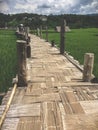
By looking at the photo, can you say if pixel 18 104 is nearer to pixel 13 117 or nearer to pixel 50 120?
pixel 13 117

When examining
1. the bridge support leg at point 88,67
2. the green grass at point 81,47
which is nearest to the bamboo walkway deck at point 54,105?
the bridge support leg at point 88,67

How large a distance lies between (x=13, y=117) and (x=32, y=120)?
1.18 feet

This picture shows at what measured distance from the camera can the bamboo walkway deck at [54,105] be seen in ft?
15.1

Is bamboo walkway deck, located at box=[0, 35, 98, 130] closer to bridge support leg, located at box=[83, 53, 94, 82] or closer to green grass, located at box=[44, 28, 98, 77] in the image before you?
bridge support leg, located at box=[83, 53, 94, 82]

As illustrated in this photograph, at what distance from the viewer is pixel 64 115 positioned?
16.3 feet

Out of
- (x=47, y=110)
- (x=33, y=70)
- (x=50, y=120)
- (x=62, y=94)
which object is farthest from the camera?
(x=33, y=70)

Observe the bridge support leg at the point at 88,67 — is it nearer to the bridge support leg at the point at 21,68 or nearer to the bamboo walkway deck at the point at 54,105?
the bamboo walkway deck at the point at 54,105

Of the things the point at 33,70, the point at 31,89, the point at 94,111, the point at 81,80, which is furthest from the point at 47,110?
the point at 33,70

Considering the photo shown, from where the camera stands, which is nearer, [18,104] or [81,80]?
[18,104]

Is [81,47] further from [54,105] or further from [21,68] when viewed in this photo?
[54,105]

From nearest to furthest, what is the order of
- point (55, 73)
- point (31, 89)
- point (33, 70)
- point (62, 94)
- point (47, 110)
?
point (47, 110) < point (62, 94) < point (31, 89) < point (55, 73) < point (33, 70)

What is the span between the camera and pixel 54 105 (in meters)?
5.48

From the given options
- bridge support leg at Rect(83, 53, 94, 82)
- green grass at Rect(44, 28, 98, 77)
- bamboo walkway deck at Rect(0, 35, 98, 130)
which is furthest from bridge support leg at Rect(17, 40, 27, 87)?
green grass at Rect(44, 28, 98, 77)

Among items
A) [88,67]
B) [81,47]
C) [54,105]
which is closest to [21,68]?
[88,67]
